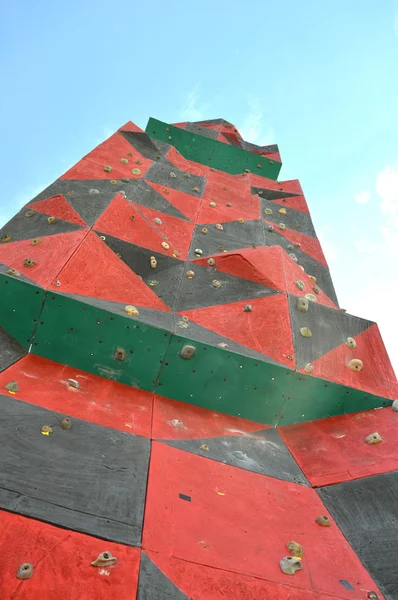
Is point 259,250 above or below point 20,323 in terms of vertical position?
above

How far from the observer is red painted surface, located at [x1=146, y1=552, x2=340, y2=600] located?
241cm

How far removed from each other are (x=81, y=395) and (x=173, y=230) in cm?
353

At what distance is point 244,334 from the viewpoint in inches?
206

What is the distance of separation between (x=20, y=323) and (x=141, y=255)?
2020mm

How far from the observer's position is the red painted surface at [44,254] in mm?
4879

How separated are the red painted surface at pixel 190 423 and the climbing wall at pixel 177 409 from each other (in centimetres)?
3

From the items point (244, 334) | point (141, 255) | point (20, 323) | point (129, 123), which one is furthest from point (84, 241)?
point (129, 123)

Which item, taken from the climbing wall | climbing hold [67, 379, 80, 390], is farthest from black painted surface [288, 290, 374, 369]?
climbing hold [67, 379, 80, 390]

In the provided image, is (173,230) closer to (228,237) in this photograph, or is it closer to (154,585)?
(228,237)

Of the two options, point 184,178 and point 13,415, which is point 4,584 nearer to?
point 13,415

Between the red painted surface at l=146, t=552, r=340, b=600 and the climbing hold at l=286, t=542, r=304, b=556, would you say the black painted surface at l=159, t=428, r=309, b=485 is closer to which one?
the climbing hold at l=286, t=542, r=304, b=556

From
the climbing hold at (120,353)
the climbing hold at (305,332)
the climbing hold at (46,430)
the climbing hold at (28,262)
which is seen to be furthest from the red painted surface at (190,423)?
the climbing hold at (28,262)

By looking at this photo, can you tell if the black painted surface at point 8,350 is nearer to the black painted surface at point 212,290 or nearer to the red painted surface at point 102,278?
the red painted surface at point 102,278

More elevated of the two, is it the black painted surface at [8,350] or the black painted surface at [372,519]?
the black painted surface at [372,519]
